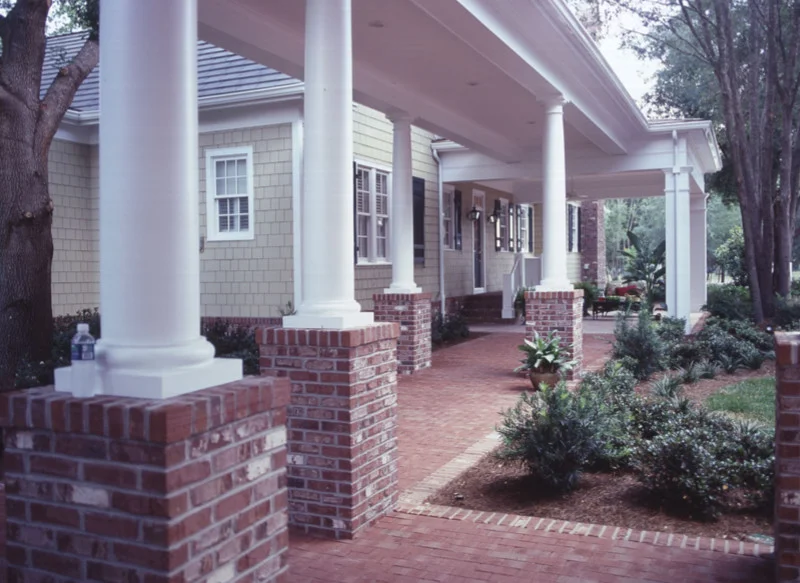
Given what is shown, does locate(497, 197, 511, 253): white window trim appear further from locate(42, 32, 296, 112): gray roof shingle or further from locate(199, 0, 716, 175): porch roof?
locate(42, 32, 296, 112): gray roof shingle

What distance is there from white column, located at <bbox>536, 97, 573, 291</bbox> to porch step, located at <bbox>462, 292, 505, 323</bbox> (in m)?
7.65

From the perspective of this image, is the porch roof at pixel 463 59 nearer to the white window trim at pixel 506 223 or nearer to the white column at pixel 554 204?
the white column at pixel 554 204

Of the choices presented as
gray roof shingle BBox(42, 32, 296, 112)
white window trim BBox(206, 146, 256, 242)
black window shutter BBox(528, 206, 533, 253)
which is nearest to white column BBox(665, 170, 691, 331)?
gray roof shingle BBox(42, 32, 296, 112)

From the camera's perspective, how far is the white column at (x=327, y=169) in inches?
176

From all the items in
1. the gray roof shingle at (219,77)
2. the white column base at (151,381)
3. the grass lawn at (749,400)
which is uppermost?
the gray roof shingle at (219,77)

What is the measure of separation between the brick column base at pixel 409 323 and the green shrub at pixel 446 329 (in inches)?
121

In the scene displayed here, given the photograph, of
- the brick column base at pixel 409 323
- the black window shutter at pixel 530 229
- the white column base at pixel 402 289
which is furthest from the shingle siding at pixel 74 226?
the black window shutter at pixel 530 229

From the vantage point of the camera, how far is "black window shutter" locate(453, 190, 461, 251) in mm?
17312

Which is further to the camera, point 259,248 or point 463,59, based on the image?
point 259,248

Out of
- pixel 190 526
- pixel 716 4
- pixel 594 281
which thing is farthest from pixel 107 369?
pixel 594 281

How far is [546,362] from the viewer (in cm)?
893

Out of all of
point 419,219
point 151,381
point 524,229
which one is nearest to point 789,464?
point 151,381

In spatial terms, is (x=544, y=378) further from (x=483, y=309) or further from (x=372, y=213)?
(x=483, y=309)

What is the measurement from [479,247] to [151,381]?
55.7 ft
